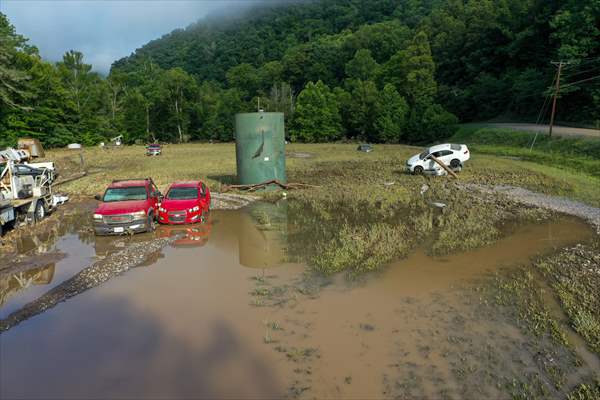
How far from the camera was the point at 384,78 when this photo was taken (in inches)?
2972

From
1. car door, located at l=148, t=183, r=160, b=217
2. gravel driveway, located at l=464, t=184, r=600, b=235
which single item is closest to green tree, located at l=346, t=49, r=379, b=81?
gravel driveway, located at l=464, t=184, r=600, b=235

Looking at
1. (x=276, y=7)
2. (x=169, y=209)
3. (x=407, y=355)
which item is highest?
(x=276, y=7)

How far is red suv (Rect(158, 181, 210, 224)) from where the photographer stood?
1650 centimetres

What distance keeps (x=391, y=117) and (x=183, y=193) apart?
51.9 meters

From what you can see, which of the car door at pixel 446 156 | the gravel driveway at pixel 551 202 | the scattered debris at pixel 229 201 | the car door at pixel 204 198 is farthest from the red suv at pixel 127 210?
the car door at pixel 446 156

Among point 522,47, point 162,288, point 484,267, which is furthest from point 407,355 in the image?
point 522,47

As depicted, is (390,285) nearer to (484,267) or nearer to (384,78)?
(484,267)

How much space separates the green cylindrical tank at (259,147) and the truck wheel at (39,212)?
995 centimetres

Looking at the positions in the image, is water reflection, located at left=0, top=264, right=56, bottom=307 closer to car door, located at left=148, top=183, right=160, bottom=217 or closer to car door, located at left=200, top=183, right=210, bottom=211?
car door, located at left=148, top=183, right=160, bottom=217

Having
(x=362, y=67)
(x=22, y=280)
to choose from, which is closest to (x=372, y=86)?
Answer: (x=362, y=67)

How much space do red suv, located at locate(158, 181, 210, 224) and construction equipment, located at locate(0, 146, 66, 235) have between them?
5.26m

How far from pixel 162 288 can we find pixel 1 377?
13.3ft

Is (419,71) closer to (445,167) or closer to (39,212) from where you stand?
(445,167)

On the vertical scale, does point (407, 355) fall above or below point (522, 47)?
below
